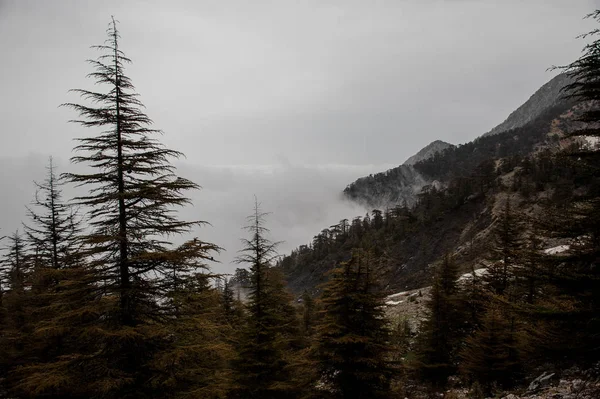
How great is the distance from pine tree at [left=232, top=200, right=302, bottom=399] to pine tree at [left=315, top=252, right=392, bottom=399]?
2.50 m

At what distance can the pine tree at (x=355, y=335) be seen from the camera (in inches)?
452

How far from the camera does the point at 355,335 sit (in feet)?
37.3

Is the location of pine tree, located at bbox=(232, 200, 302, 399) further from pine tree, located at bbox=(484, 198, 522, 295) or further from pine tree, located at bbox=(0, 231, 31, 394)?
pine tree, located at bbox=(484, 198, 522, 295)

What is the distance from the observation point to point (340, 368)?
11.7 meters

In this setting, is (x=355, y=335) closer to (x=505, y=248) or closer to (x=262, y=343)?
(x=262, y=343)

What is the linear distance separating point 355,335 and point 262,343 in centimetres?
506

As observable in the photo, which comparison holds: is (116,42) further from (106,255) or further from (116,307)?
(116,307)

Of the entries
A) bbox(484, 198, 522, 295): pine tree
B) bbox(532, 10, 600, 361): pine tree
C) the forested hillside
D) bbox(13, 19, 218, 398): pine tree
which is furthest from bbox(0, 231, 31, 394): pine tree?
bbox(484, 198, 522, 295): pine tree

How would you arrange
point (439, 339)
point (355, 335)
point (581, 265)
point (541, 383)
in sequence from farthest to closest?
point (439, 339) → point (355, 335) → point (541, 383) → point (581, 265)

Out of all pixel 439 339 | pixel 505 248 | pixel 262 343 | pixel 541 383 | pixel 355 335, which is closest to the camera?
pixel 541 383

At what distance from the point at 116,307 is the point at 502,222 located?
22.1 m

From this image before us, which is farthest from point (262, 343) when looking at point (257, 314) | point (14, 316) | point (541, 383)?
point (14, 316)

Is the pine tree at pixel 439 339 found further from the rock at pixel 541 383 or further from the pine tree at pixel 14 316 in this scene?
the pine tree at pixel 14 316

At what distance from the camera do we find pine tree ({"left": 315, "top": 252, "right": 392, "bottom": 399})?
11492mm
